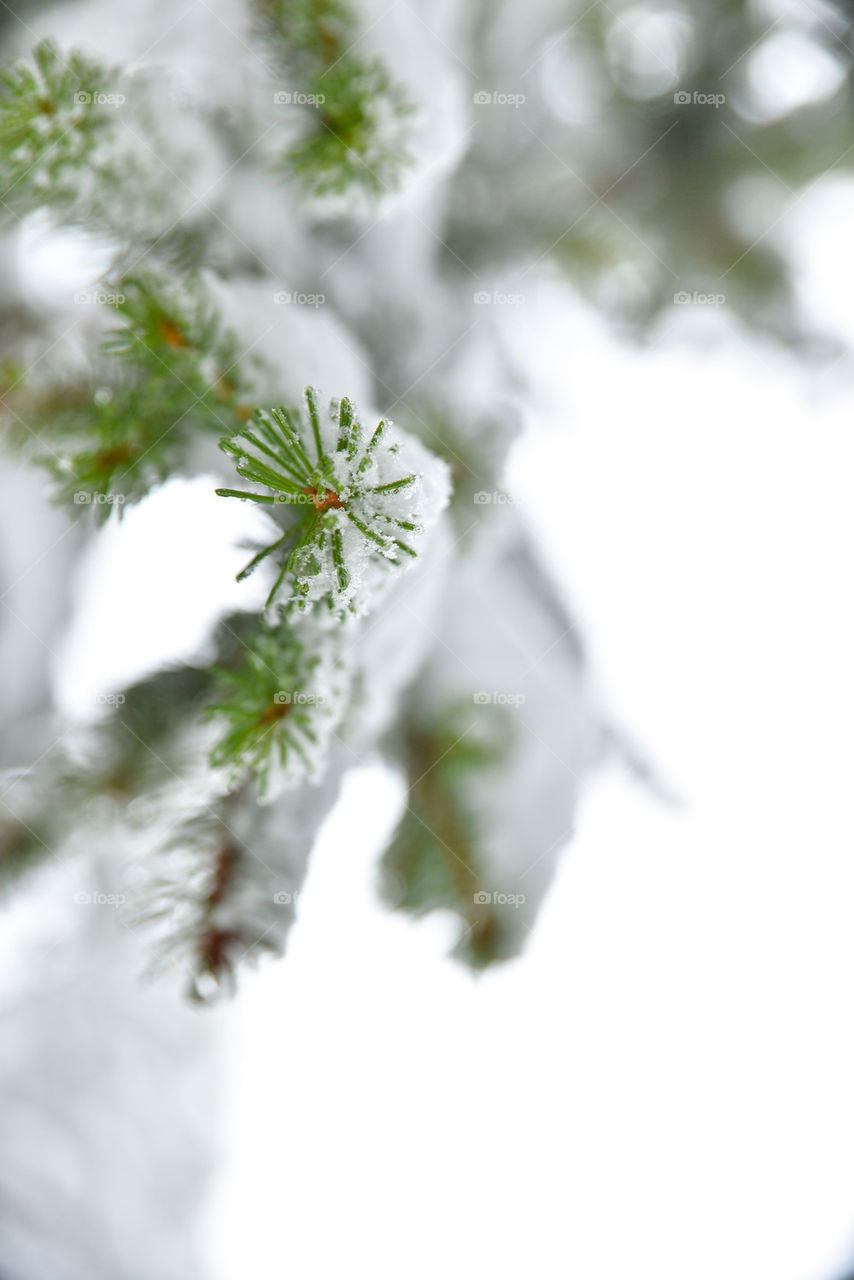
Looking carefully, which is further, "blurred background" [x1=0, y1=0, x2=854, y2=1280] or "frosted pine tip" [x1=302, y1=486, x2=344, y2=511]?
"blurred background" [x1=0, y1=0, x2=854, y2=1280]

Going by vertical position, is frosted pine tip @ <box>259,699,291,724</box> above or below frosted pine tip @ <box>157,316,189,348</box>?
below


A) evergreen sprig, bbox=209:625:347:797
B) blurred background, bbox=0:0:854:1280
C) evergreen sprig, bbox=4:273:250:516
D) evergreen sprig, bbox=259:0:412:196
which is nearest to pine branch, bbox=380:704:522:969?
blurred background, bbox=0:0:854:1280

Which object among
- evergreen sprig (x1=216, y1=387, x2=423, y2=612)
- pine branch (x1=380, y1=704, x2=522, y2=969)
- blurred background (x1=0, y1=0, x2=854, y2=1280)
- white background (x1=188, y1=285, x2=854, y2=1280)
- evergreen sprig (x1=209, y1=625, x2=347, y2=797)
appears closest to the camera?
evergreen sprig (x1=216, y1=387, x2=423, y2=612)

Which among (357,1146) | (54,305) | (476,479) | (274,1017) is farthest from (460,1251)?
(54,305)

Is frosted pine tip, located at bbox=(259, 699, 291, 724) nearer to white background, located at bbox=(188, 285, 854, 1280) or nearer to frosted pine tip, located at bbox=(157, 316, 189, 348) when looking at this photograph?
frosted pine tip, located at bbox=(157, 316, 189, 348)

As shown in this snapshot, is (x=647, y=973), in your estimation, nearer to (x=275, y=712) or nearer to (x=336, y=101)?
(x=275, y=712)

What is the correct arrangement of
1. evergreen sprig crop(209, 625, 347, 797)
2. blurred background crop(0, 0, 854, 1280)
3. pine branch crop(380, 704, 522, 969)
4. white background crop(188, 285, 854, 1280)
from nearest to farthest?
evergreen sprig crop(209, 625, 347, 797), pine branch crop(380, 704, 522, 969), blurred background crop(0, 0, 854, 1280), white background crop(188, 285, 854, 1280)

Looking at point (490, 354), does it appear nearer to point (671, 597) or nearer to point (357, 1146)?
point (671, 597)
